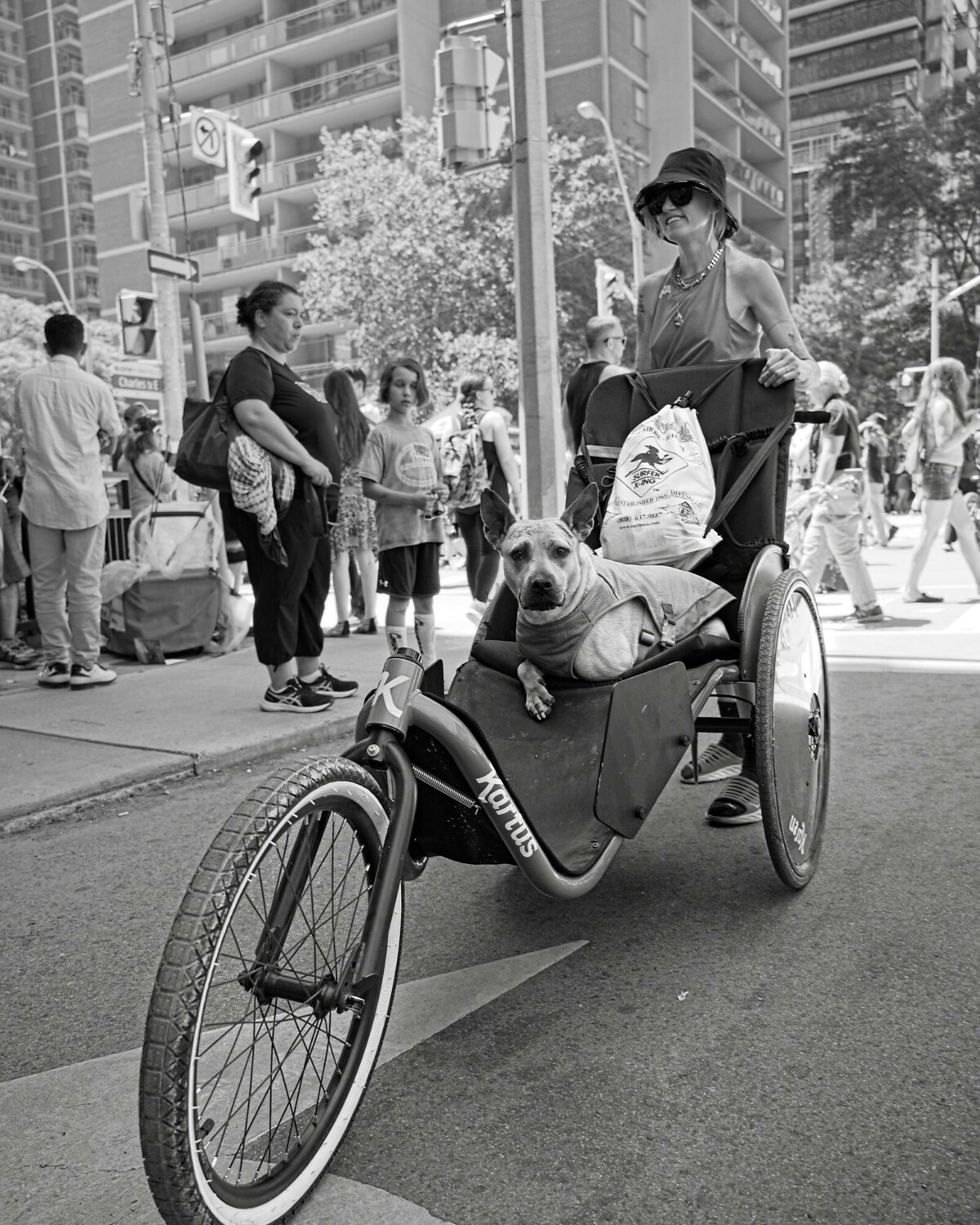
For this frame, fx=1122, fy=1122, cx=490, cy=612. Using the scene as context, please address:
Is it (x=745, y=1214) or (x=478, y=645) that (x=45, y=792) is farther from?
(x=745, y=1214)

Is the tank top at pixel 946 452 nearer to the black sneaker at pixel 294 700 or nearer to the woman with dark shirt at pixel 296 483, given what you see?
the woman with dark shirt at pixel 296 483

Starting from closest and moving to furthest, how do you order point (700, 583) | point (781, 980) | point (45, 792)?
point (781, 980) → point (700, 583) → point (45, 792)

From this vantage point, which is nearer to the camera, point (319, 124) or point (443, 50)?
point (443, 50)

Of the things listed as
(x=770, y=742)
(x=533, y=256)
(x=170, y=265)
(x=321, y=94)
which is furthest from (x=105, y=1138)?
(x=321, y=94)

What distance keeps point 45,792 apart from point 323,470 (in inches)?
84.1

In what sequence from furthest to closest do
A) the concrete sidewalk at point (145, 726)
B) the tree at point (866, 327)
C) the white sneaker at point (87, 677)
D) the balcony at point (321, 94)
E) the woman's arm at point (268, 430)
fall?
the balcony at point (321, 94), the tree at point (866, 327), the white sneaker at point (87, 677), the woman's arm at point (268, 430), the concrete sidewalk at point (145, 726)

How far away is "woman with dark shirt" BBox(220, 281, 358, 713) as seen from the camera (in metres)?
5.68

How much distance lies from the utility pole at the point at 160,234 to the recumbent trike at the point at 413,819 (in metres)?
10.5

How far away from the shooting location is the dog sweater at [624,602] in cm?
305

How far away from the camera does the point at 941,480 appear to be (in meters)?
9.80

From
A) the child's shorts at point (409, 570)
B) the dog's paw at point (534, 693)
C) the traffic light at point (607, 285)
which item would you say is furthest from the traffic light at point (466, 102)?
the traffic light at point (607, 285)

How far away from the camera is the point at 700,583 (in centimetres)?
352

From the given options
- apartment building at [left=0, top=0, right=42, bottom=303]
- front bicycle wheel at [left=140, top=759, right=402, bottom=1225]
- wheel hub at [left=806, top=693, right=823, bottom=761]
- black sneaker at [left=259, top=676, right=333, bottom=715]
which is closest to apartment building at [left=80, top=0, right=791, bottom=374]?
apartment building at [left=0, top=0, right=42, bottom=303]

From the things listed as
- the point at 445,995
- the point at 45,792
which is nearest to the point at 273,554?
the point at 45,792
